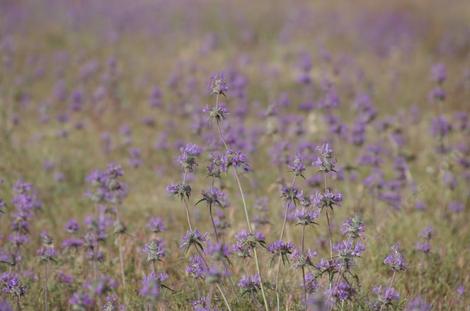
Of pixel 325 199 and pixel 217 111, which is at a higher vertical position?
pixel 217 111

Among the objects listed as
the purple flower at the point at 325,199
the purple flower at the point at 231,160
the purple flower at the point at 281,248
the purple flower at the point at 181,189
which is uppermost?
the purple flower at the point at 231,160

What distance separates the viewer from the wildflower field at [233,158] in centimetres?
306

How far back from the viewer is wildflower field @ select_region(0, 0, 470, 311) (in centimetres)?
306

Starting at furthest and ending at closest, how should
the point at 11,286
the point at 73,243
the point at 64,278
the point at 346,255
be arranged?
the point at 73,243, the point at 64,278, the point at 11,286, the point at 346,255

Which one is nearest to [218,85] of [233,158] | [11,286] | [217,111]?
[217,111]

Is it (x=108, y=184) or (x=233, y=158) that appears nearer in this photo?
(x=233, y=158)

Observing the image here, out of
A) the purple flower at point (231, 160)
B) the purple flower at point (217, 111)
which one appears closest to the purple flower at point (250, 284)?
the purple flower at point (231, 160)

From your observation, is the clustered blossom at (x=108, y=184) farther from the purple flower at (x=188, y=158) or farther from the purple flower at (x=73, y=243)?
the purple flower at (x=188, y=158)

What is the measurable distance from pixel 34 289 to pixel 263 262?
154cm

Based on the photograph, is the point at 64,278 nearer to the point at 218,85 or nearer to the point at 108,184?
the point at 108,184

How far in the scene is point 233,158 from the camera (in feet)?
9.26

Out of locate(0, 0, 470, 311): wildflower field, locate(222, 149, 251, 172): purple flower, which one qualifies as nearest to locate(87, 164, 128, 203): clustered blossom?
locate(0, 0, 470, 311): wildflower field

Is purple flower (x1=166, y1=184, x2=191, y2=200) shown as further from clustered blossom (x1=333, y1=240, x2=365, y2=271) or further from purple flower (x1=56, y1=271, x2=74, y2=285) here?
purple flower (x1=56, y1=271, x2=74, y2=285)

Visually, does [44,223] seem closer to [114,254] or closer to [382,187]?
[114,254]
